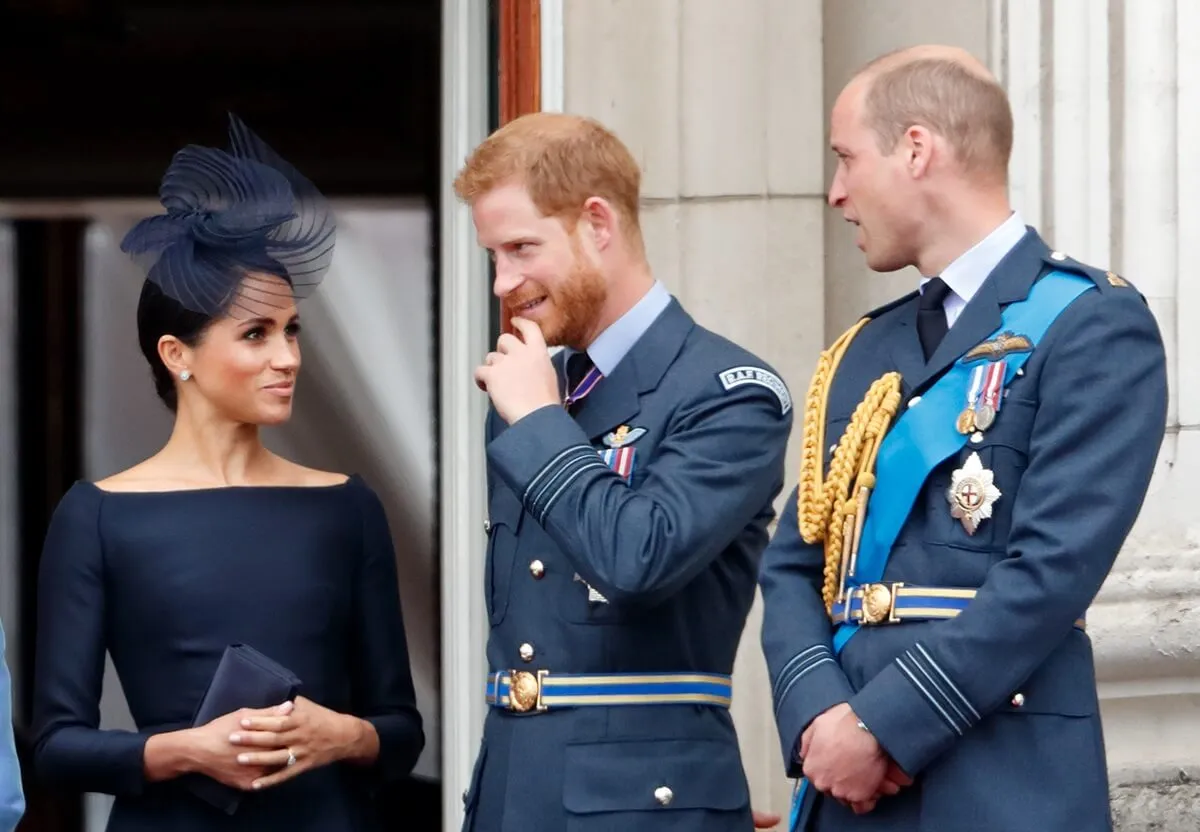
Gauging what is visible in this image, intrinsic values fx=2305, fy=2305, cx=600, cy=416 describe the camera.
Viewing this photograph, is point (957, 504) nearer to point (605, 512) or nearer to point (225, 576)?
point (605, 512)

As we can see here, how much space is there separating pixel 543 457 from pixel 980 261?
591 millimetres

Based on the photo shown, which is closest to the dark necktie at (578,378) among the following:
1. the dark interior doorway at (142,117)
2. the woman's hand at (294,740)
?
the woman's hand at (294,740)

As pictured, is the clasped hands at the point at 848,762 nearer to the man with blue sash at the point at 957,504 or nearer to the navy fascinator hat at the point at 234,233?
the man with blue sash at the point at 957,504

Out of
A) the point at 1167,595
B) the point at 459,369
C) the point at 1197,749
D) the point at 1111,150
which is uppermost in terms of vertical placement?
the point at 1111,150

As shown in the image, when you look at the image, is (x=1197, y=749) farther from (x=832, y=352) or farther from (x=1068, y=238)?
(x=832, y=352)

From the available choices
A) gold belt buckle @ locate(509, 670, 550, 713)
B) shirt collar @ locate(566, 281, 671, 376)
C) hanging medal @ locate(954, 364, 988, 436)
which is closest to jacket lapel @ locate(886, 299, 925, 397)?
hanging medal @ locate(954, 364, 988, 436)

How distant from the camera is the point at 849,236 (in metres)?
4.39

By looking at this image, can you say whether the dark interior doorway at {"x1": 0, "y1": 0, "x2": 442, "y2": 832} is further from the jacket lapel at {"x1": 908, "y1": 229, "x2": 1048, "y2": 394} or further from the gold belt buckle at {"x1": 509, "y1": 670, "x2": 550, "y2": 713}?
the jacket lapel at {"x1": 908, "y1": 229, "x2": 1048, "y2": 394}

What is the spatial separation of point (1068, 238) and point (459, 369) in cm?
120

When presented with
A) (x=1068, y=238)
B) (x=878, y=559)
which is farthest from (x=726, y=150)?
(x=878, y=559)

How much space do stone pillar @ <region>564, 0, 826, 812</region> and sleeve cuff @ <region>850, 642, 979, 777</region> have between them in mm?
1617

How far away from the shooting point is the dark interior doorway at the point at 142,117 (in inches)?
261

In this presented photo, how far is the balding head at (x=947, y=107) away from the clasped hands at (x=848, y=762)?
0.69m

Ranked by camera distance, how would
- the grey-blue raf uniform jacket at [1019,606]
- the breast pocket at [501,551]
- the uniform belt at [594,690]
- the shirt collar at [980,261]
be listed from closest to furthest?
the grey-blue raf uniform jacket at [1019,606] < the shirt collar at [980,261] < the uniform belt at [594,690] < the breast pocket at [501,551]
